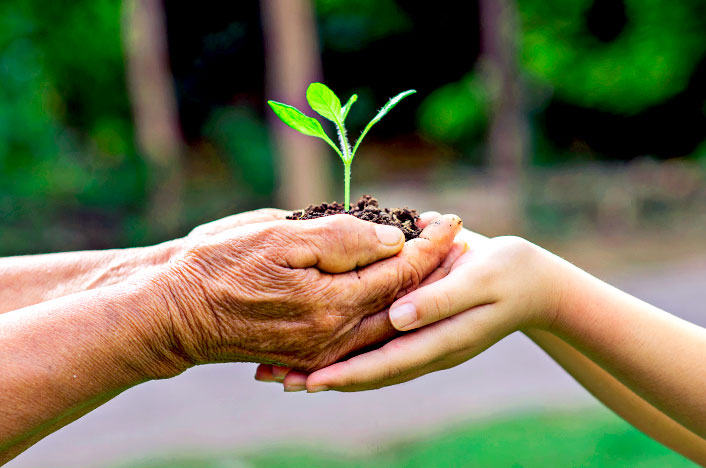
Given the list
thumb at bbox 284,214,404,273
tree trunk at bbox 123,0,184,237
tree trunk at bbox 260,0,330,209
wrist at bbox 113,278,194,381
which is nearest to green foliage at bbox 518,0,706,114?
tree trunk at bbox 260,0,330,209

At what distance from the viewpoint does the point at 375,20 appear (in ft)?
48.2

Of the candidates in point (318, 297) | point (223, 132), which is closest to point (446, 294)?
point (318, 297)

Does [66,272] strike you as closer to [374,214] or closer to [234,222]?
[234,222]

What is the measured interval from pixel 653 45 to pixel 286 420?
10.9 m

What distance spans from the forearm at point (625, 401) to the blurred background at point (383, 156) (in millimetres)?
2113

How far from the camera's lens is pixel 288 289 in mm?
1912

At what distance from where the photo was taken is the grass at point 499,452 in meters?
4.38

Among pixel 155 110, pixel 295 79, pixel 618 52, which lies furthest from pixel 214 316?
pixel 618 52

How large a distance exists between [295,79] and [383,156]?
6711mm

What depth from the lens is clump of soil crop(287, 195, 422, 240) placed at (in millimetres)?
2223

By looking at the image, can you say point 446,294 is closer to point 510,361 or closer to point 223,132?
point 510,361

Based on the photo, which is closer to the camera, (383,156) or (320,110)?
(320,110)

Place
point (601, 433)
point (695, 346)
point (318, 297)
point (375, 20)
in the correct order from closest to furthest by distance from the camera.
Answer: point (318, 297) → point (695, 346) → point (601, 433) → point (375, 20)

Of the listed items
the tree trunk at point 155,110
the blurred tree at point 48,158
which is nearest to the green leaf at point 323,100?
the blurred tree at point 48,158
